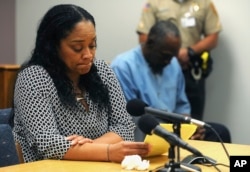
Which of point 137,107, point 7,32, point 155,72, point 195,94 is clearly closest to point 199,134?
point 155,72

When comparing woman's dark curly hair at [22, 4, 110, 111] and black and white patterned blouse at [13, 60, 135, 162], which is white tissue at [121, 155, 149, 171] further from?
woman's dark curly hair at [22, 4, 110, 111]

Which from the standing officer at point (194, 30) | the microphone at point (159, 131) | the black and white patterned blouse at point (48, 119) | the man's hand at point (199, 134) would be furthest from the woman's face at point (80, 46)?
the standing officer at point (194, 30)

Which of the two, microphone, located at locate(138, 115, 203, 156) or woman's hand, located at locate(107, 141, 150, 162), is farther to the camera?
woman's hand, located at locate(107, 141, 150, 162)

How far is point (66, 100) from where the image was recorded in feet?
6.65

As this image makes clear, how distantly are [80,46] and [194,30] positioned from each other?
2477 mm

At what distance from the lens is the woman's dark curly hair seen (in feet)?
6.72

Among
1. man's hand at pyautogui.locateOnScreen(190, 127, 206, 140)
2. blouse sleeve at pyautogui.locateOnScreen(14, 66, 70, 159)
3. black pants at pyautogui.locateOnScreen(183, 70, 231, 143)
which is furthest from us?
black pants at pyautogui.locateOnScreen(183, 70, 231, 143)

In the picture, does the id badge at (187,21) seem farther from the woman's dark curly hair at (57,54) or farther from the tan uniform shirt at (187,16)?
the woman's dark curly hair at (57,54)

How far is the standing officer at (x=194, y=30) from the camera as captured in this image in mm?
4266

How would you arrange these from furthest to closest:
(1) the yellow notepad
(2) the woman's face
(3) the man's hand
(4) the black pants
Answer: (4) the black pants
(3) the man's hand
(2) the woman's face
(1) the yellow notepad

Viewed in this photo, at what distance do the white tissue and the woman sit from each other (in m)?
0.13

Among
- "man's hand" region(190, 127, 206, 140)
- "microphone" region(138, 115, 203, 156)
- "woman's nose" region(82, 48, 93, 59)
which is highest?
"woman's nose" region(82, 48, 93, 59)

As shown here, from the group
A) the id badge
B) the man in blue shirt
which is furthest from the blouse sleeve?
the id badge

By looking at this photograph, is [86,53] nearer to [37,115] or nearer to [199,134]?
[37,115]
